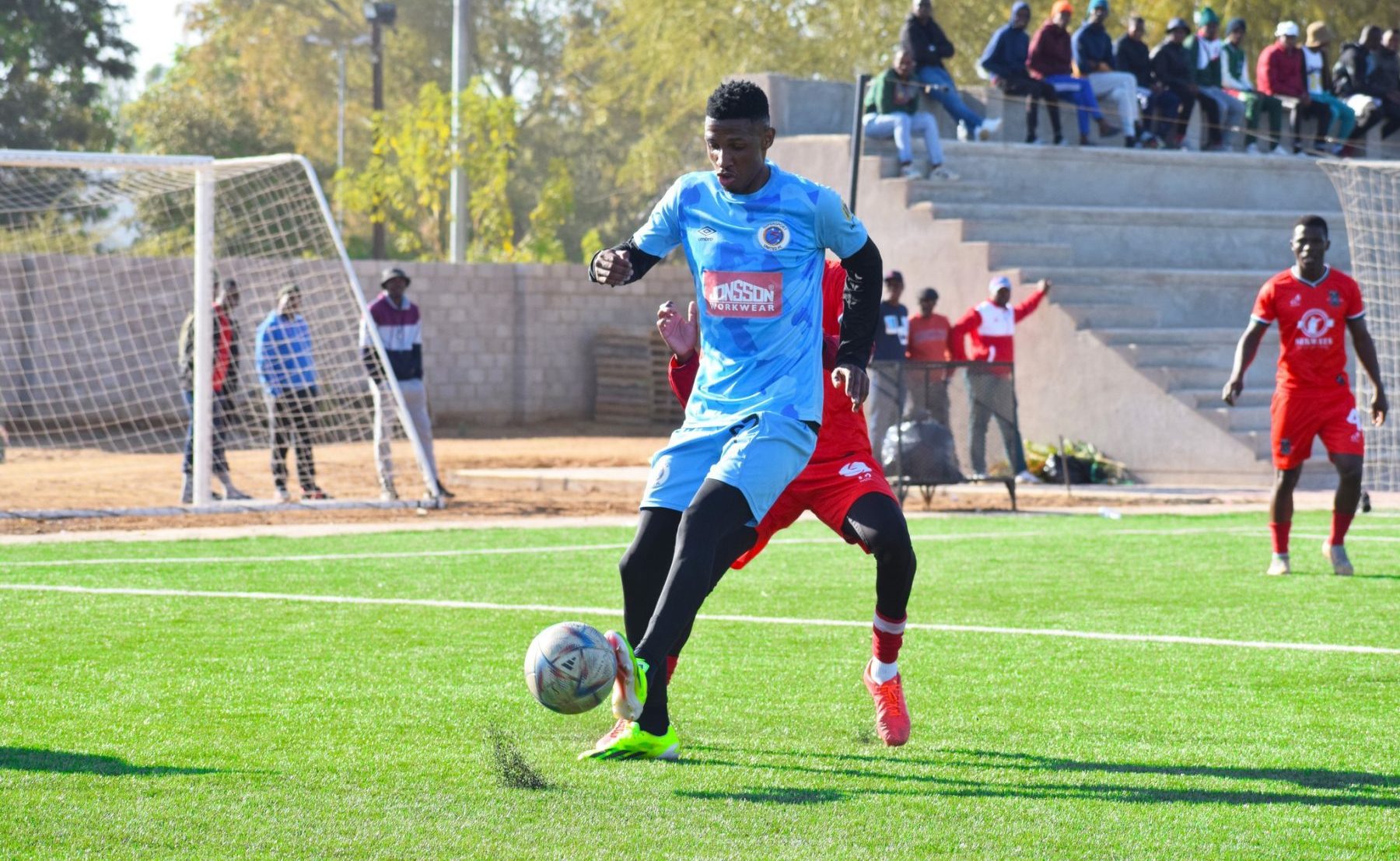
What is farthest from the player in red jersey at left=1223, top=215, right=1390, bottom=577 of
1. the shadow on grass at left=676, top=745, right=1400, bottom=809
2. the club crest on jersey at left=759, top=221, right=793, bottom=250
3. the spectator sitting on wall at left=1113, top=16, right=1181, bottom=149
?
the spectator sitting on wall at left=1113, top=16, right=1181, bottom=149

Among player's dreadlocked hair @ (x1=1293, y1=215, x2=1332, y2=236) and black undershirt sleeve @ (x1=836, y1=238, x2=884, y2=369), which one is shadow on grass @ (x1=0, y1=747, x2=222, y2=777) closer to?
black undershirt sleeve @ (x1=836, y1=238, x2=884, y2=369)

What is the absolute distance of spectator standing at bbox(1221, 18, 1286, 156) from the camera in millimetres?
24156

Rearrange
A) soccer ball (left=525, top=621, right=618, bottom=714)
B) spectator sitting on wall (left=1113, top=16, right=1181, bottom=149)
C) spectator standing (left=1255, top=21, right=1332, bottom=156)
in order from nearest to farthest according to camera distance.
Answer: soccer ball (left=525, top=621, right=618, bottom=714) < spectator sitting on wall (left=1113, top=16, right=1181, bottom=149) < spectator standing (left=1255, top=21, right=1332, bottom=156)

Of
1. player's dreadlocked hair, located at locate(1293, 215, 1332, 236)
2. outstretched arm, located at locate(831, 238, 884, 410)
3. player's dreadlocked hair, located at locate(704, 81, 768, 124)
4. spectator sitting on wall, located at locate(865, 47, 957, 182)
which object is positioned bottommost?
outstretched arm, located at locate(831, 238, 884, 410)

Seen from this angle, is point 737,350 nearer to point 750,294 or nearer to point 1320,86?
point 750,294

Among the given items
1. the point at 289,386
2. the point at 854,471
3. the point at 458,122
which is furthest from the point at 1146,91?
the point at 854,471

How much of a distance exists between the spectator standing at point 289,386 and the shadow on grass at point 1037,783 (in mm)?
10974

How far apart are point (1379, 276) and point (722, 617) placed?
481 inches

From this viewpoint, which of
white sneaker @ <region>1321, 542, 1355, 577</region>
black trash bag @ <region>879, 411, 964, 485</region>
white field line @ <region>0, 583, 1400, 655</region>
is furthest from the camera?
black trash bag @ <region>879, 411, 964, 485</region>

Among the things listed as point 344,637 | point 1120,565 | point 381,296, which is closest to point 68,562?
point 344,637

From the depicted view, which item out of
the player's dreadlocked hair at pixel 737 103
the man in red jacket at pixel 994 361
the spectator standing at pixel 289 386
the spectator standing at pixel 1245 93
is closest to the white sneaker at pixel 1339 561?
the man in red jacket at pixel 994 361

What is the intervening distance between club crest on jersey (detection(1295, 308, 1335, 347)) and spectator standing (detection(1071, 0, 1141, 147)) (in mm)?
12634

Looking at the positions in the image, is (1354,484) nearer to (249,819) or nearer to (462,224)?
(249,819)

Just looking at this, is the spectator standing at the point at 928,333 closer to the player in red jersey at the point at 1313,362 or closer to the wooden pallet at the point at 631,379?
the player in red jersey at the point at 1313,362
